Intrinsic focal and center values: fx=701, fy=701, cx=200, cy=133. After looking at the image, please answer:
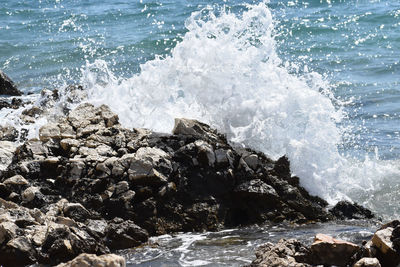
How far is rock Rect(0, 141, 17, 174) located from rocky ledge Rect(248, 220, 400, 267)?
9.68 feet

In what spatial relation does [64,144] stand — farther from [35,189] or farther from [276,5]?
[276,5]

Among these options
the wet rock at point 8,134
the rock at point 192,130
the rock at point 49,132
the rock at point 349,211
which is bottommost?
the rock at point 349,211

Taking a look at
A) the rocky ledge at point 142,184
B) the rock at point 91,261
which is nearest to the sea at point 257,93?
the rocky ledge at point 142,184

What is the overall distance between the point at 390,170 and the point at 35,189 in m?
4.21

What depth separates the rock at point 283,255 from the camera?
184 inches

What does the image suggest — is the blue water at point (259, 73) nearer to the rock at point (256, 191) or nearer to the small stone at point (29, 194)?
the rock at point (256, 191)

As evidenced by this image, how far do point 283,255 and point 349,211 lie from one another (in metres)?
2.16

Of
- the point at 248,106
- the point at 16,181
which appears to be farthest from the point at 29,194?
the point at 248,106

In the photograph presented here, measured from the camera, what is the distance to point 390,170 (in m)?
8.23

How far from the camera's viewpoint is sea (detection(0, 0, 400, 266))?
7.09 metres

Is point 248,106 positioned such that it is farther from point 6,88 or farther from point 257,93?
point 6,88

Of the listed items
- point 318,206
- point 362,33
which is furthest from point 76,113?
point 362,33

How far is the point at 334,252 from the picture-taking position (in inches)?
187

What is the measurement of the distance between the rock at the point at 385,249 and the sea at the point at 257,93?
1076 mm
